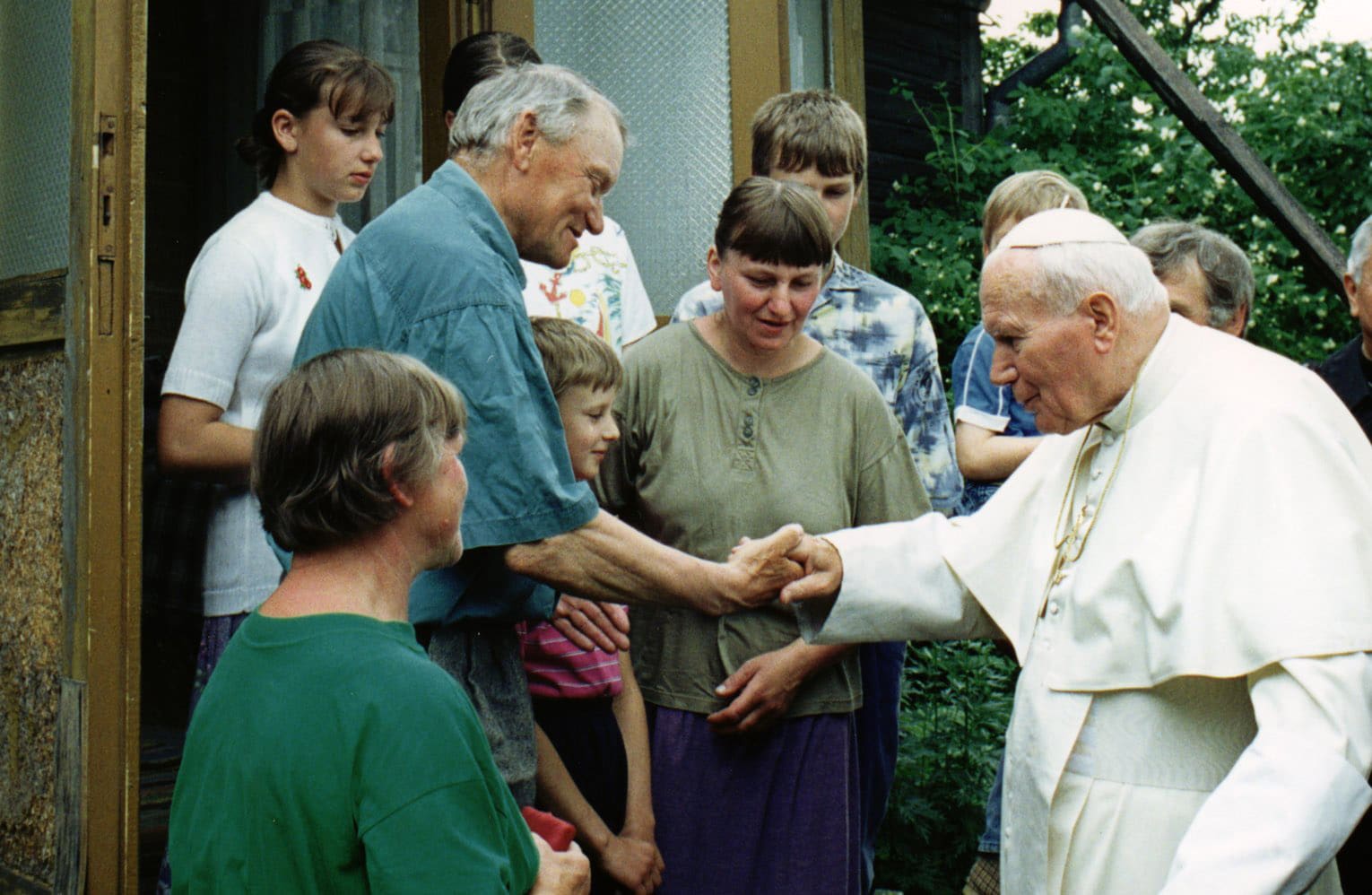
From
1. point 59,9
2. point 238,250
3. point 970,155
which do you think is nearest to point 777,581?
point 238,250

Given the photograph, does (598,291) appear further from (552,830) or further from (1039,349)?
(552,830)

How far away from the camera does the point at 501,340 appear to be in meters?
2.71

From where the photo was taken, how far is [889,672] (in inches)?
151

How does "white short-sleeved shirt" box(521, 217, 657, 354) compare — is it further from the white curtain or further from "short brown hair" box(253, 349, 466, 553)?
"short brown hair" box(253, 349, 466, 553)

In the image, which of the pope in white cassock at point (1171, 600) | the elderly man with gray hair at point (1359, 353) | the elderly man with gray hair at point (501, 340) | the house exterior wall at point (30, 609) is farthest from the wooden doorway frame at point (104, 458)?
the elderly man with gray hair at point (1359, 353)

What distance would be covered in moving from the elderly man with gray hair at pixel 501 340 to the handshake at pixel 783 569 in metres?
0.24

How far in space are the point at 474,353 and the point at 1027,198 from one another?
2.21 meters

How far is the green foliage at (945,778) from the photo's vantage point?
17.1 feet

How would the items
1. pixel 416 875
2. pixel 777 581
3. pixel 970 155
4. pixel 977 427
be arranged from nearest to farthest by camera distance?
pixel 416 875 → pixel 777 581 → pixel 977 427 → pixel 970 155

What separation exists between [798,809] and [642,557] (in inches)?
33.0

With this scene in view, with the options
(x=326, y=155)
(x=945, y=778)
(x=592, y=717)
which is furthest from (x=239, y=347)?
(x=945, y=778)

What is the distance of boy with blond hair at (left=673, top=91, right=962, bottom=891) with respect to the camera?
13.5ft

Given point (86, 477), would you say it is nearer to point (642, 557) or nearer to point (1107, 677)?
point (642, 557)

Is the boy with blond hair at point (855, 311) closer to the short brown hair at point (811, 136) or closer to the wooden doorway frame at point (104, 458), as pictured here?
the short brown hair at point (811, 136)
